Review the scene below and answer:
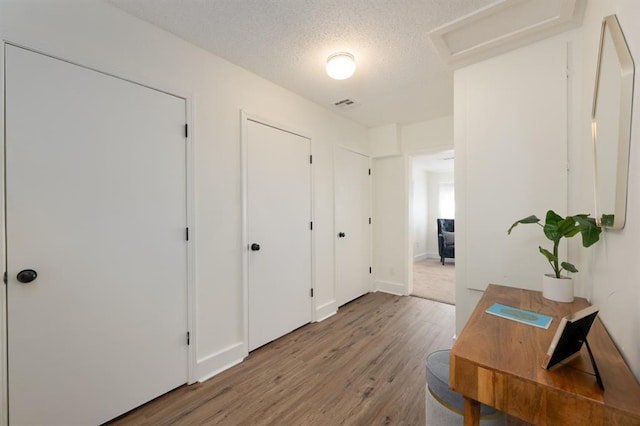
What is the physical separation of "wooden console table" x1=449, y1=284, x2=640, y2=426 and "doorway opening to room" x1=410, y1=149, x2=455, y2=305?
173 inches

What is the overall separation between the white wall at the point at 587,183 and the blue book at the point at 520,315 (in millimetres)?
202

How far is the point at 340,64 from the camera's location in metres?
2.05

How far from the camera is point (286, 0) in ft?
5.19

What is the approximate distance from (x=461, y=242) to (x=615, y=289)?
47.4 inches

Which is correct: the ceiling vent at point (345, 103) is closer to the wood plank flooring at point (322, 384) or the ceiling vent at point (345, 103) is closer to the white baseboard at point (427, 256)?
the wood plank flooring at point (322, 384)

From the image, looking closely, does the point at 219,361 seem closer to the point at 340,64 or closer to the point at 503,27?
the point at 340,64

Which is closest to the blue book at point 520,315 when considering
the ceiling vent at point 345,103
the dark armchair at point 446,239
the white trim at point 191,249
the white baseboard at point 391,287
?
the white trim at point 191,249

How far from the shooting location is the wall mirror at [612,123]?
0.91m

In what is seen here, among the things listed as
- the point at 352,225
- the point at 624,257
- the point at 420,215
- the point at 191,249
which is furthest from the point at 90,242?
the point at 420,215

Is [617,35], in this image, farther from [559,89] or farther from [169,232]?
[169,232]

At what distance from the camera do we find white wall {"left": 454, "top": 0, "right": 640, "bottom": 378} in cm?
86

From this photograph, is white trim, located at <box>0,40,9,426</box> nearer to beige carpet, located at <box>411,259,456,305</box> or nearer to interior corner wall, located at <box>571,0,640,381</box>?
interior corner wall, located at <box>571,0,640,381</box>

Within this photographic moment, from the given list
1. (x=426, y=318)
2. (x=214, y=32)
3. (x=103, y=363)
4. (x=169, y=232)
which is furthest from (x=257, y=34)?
(x=426, y=318)

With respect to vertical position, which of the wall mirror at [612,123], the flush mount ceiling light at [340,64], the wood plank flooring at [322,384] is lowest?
the wood plank flooring at [322,384]
